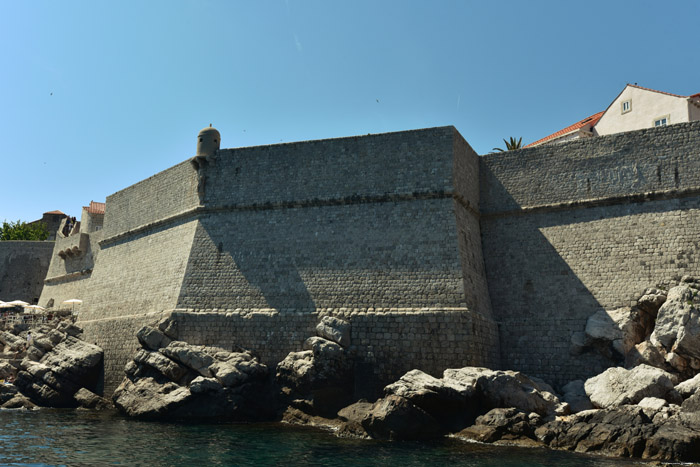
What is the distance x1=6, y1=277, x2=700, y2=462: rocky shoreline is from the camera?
43.1 ft

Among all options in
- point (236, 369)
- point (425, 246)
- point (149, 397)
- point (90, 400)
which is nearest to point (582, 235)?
point (425, 246)

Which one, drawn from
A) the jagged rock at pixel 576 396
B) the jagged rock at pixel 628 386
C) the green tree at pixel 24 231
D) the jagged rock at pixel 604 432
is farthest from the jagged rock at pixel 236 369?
the green tree at pixel 24 231

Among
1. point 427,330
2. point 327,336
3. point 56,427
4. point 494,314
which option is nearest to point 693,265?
point 494,314

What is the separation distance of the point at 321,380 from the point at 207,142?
1013 centimetres

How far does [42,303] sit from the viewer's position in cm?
3400

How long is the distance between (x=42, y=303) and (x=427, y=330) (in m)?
26.3

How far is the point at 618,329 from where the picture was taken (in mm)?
16484

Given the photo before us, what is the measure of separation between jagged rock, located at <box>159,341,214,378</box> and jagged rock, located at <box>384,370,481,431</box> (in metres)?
6.13

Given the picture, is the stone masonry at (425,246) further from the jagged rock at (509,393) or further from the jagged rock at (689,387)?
the jagged rock at (689,387)

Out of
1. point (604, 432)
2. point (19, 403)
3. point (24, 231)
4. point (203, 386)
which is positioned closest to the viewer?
point (604, 432)

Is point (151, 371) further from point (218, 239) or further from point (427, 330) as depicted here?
point (427, 330)

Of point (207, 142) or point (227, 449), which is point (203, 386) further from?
point (207, 142)

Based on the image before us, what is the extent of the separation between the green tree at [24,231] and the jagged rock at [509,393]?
41.3 meters

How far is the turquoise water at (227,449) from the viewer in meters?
11.9
